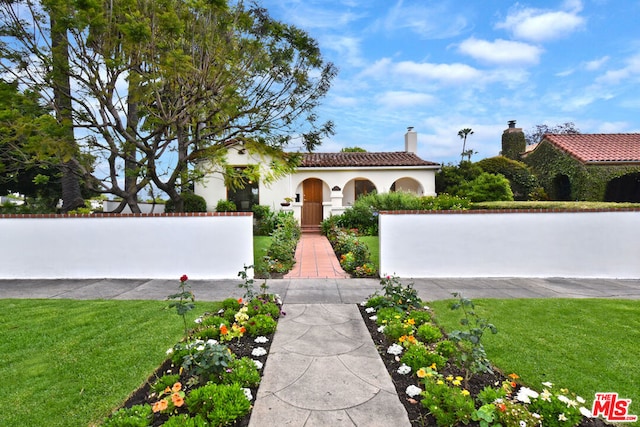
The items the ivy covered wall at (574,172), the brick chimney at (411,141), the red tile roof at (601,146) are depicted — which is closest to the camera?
the ivy covered wall at (574,172)

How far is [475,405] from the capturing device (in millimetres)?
2766

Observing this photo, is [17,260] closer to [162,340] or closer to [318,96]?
[162,340]

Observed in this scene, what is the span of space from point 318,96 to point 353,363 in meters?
9.24

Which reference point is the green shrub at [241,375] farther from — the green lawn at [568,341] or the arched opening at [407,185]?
the arched opening at [407,185]

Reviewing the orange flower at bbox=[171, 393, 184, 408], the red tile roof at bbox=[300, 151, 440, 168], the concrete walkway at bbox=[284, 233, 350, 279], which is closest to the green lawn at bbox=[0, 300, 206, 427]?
the orange flower at bbox=[171, 393, 184, 408]

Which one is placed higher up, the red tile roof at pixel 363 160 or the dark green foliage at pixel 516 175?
the red tile roof at pixel 363 160

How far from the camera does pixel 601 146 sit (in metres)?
17.2

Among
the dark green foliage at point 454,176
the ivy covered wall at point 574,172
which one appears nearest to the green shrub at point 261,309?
the dark green foliage at point 454,176

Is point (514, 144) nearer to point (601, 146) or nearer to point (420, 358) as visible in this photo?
point (601, 146)

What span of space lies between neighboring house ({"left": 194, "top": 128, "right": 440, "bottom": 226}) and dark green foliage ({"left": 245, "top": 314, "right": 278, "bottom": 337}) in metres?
11.5

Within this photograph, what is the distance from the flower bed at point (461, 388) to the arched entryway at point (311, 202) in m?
14.5

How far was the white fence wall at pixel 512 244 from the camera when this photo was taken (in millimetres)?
7934

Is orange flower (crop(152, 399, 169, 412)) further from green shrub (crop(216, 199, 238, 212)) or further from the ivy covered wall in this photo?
the ivy covered wall

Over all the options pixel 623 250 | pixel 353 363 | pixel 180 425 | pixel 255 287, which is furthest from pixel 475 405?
pixel 623 250
